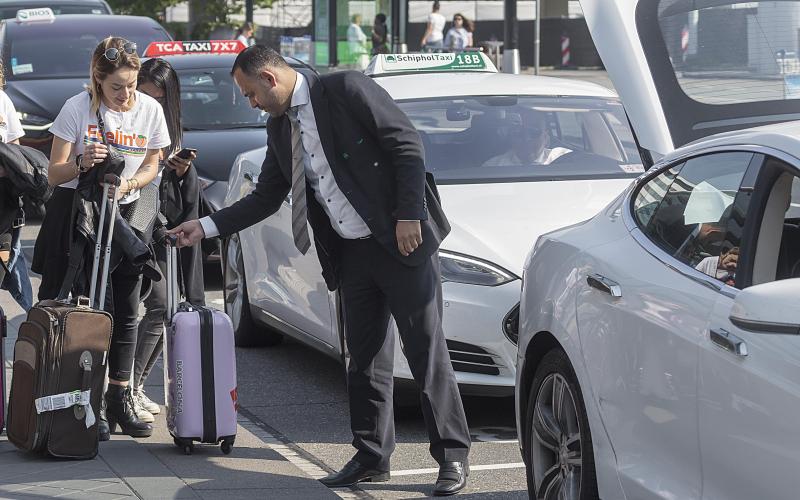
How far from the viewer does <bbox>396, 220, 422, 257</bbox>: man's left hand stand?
525cm

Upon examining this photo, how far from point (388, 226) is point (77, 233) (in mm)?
1501

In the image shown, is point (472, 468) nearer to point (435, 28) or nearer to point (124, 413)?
point (124, 413)

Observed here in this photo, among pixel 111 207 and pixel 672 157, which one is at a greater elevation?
pixel 672 157

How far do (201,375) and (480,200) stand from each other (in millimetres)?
1814

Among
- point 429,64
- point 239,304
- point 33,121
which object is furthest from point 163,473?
point 33,121

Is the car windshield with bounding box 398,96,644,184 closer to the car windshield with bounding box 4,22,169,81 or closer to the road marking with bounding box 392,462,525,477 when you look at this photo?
the road marking with bounding box 392,462,525,477

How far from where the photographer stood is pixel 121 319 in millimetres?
6254

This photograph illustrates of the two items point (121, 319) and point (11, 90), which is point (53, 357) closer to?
point (121, 319)

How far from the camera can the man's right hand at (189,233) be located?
18.7 feet

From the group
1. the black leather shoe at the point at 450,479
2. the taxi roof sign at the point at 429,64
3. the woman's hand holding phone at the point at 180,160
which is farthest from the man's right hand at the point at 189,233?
the taxi roof sign at the point at 429,64

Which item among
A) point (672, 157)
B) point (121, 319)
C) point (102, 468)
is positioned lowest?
point (102, 468)

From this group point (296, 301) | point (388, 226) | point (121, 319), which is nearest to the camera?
point (388, 226)

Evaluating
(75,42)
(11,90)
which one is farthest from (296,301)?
(75,42)

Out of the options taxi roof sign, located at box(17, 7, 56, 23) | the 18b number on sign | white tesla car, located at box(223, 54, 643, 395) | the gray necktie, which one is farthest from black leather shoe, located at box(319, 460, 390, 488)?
taxi roof sign, located at box(17, 7, 56, 23)
